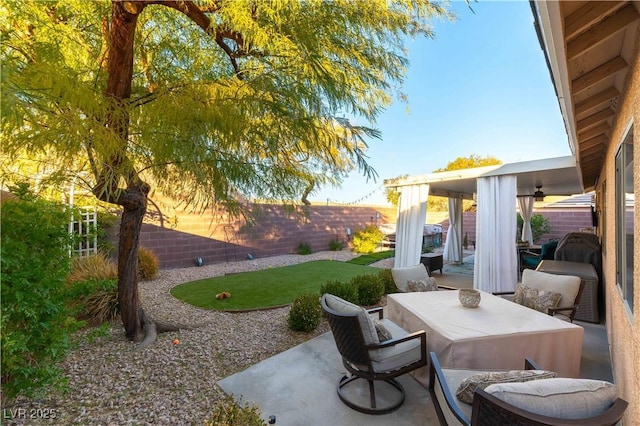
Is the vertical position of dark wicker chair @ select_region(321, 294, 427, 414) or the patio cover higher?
the patio cover

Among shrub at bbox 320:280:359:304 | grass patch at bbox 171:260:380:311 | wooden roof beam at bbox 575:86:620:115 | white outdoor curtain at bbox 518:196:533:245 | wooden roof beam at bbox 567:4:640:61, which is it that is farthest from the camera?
white outdoor curtain at bbox 518:196:533:245

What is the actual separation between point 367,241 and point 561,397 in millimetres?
12553

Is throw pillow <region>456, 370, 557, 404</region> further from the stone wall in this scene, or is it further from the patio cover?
the patio cover

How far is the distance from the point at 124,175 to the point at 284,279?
5703 mm

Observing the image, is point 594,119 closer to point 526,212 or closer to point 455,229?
point 455,229

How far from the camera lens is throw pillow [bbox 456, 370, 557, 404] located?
197 cm

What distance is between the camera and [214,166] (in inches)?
122

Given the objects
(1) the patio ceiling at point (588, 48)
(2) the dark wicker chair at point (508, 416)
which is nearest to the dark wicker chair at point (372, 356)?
(2) the dark wicker chair at point (508, 416)

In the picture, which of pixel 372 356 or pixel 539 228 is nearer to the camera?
pixel 372 356

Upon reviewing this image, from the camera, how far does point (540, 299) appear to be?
165 inches

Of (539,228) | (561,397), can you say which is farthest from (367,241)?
(561,397)

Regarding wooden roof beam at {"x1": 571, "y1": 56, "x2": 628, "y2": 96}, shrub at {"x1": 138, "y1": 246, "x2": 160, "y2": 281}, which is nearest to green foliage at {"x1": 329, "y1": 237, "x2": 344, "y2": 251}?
shrub at {"x1": 138, "y1": 246, "x2": 160, "y2": 281}

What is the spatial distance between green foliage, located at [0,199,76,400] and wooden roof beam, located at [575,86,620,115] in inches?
200

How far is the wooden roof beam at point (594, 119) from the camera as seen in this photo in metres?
3.70
